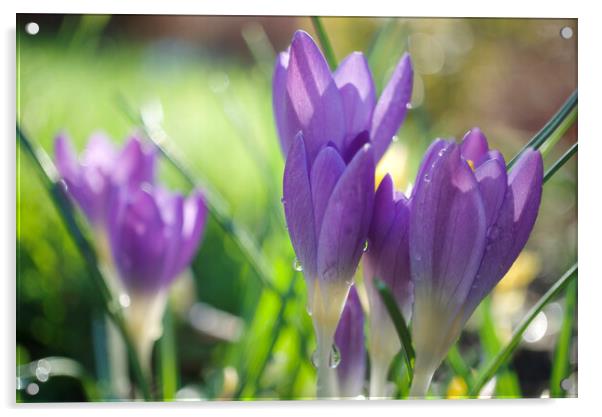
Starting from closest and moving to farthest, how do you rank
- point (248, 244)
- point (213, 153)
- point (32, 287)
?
point (248, 244)
point (32, 287)
point (213, 153)

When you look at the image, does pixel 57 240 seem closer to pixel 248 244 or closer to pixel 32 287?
pixel 32 287

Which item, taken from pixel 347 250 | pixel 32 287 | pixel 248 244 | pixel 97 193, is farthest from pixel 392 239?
pixel 32 287

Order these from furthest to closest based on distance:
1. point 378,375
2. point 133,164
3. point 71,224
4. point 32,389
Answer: point 32,389, point 133,164, point 71,224, point 378,375

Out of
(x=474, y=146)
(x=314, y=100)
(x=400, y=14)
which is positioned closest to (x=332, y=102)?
(x=314, y=100)

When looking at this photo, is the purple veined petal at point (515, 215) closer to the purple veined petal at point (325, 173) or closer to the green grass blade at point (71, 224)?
the purple veined petal at point (325, 173)

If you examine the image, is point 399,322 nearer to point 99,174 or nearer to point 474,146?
point 474,146

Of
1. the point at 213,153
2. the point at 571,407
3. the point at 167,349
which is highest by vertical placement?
the point at 213,153
